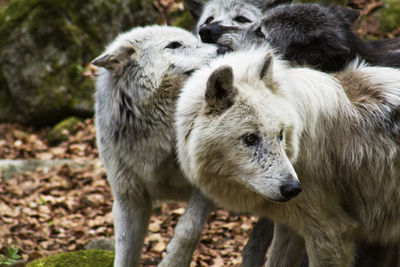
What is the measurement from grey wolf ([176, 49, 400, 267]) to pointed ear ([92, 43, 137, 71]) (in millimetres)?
912

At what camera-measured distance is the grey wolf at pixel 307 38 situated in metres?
4.80

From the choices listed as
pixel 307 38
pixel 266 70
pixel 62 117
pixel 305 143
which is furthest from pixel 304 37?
pixel 62 117

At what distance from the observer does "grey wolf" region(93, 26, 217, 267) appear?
442 centimetres

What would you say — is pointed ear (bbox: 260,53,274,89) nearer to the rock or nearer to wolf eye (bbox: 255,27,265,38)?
wolf eye (bbox: 255,27,265,38)

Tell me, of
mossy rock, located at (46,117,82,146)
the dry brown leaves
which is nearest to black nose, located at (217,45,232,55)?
the dry brown leaves

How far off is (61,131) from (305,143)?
7.26 meters

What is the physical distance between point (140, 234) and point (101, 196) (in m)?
3.45

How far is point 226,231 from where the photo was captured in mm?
7086

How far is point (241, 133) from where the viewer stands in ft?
11.3

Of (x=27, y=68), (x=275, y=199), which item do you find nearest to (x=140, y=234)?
(x=275, y=199)

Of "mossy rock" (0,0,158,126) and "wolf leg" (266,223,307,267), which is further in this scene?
"mossy rock" (0,0,158,126)

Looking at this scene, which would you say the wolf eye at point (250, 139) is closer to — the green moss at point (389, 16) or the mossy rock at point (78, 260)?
the mossy rock at point (78, 260)

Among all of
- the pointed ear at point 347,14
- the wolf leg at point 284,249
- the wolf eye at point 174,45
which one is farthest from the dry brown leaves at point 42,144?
the wolf leg at point 284,249

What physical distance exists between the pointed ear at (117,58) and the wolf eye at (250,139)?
63.7 inches
